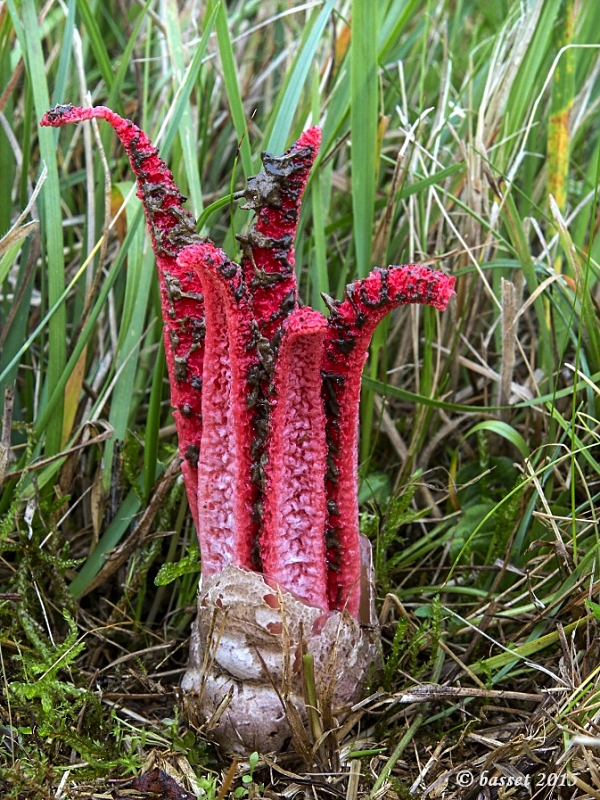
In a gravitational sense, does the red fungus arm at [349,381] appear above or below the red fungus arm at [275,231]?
below

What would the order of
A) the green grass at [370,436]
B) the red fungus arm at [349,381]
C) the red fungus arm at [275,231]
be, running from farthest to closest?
the green grass at [370,436], the red fungus arm at [275,231], the red fungus arm at [349,381]

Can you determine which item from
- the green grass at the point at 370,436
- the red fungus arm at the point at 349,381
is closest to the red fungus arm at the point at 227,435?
the red fungus arm at the point at 349,381

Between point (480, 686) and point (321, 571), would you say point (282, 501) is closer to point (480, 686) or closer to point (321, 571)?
point (321, 571)

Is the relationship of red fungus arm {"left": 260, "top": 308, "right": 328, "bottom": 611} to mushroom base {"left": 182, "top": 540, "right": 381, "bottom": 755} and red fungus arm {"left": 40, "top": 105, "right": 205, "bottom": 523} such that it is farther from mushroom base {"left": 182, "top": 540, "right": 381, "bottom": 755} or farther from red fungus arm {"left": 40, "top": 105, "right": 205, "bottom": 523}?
red fungus arm {"left": 40, "top": 105, "right": 205, "bottom": 523}

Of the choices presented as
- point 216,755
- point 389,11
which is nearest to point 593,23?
point 389,11

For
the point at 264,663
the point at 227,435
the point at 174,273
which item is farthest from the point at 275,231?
the point at 264,663

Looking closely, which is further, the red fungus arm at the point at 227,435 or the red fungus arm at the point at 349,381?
the red fungus arm at the point at 227,435

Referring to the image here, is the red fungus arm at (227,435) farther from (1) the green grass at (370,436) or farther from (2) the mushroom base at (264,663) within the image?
(1) the green grass at (370,436)

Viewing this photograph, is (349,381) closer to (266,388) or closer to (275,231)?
(266,388)
